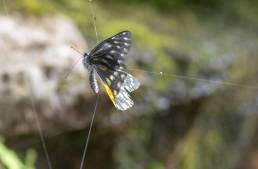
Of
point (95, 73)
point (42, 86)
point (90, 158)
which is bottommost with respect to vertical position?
Result: point (90, 158)

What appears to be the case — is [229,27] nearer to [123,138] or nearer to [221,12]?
[221,12]

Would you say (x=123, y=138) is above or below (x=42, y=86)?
below

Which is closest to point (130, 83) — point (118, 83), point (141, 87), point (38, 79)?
point (118, 83)

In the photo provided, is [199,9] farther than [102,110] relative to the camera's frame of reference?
Yes

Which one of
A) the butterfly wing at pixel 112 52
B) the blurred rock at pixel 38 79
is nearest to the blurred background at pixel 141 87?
the blurred rock at pixel 38 79

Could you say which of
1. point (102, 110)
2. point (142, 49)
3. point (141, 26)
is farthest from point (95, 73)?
point (141, 26)

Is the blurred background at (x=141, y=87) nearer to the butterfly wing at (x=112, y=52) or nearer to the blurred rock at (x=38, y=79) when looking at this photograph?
the blurred rock at (x=38, y=79)

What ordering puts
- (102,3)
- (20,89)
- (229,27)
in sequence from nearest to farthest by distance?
(20,89), (102,3), (229,27)

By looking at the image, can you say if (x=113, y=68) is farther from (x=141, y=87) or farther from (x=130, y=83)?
(x=141, y=87)
